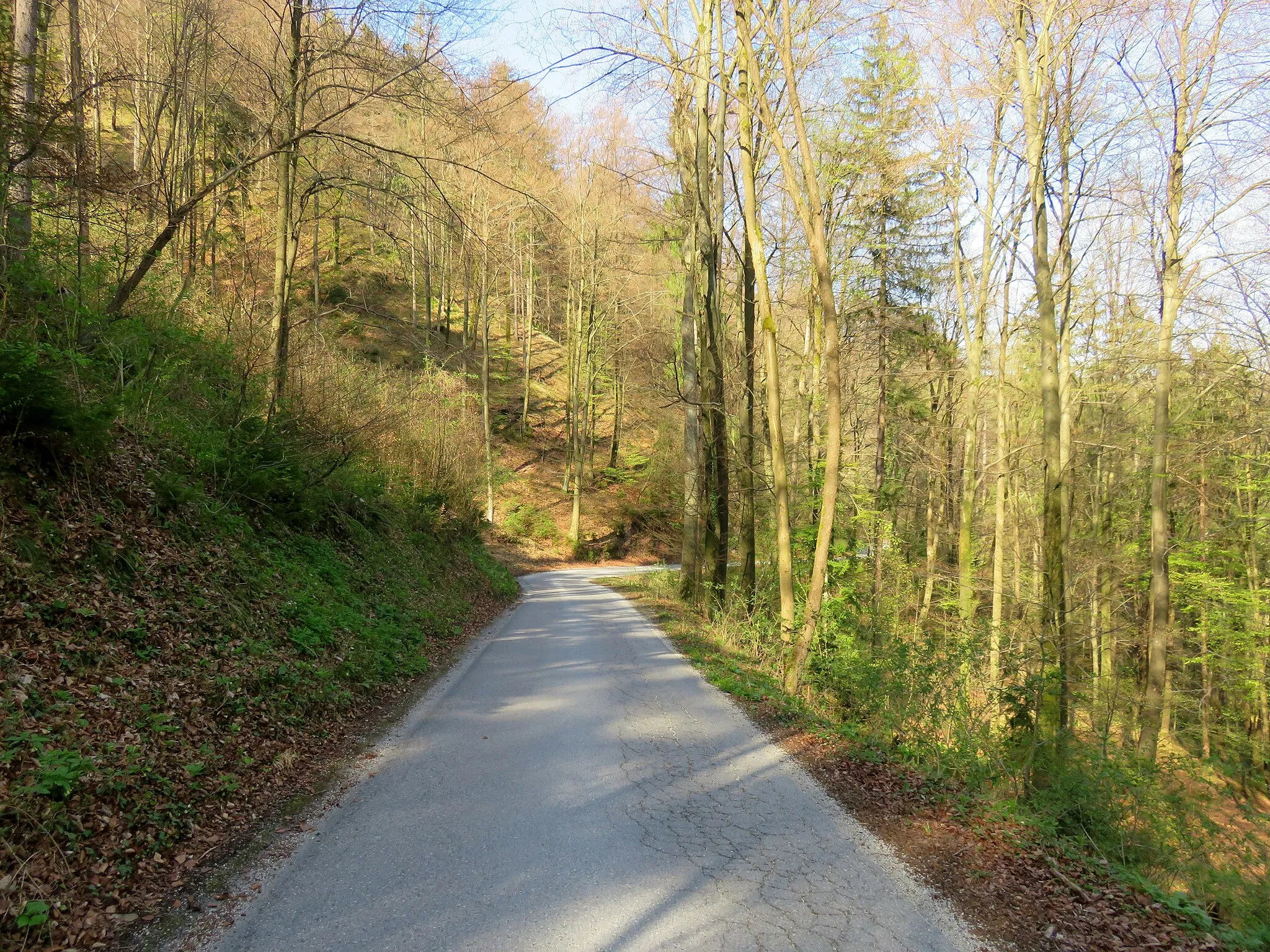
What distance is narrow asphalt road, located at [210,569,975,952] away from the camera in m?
3.12

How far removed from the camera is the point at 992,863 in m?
4.05

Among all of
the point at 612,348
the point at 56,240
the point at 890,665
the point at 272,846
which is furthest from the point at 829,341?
the point at 612,348

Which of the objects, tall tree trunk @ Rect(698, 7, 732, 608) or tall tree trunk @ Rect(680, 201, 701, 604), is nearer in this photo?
tall tree trunk @ Rect(698, 7, 732, 608)

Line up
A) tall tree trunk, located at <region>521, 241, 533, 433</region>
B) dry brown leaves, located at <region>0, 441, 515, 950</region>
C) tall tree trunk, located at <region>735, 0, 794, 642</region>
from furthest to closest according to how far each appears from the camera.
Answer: tall tree trunk, located at <region>521, 241, 533, 433</region> → tall tree trunk, located at <region>735, 0, 794, 642</region> → dry brown leaves, located at <region>0, 441, 515, 950</region>

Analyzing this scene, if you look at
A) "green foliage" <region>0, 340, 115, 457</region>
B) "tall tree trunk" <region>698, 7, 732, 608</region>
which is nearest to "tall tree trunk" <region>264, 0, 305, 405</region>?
"green foliage" <region>0, 340, 115, 457</region>

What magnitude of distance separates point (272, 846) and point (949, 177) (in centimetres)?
1641

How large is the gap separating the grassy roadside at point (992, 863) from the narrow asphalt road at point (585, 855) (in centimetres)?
23

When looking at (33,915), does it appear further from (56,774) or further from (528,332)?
(528,332)

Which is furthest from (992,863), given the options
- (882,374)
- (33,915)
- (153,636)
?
(882,374)

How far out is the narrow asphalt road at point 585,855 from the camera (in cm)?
312

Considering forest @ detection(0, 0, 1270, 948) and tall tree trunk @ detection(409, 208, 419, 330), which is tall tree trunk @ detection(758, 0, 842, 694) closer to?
forest @ detection(0, 0, 1270, 948)

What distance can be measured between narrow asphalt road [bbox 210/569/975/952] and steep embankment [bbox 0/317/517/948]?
27.7 inches

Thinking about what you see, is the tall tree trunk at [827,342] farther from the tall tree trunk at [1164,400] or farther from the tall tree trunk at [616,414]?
the tall tree trunk at [616,414]

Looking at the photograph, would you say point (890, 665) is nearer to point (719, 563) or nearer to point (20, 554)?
point (20, 554)
